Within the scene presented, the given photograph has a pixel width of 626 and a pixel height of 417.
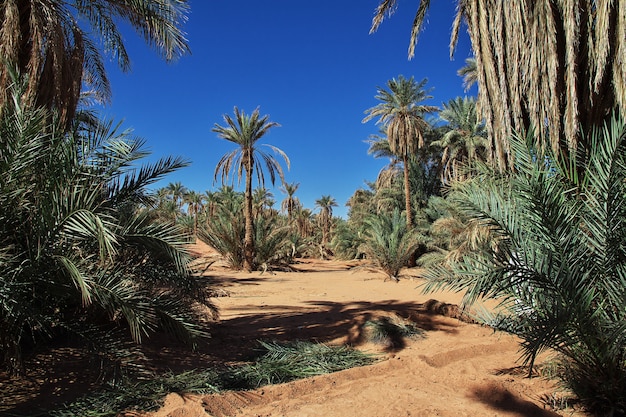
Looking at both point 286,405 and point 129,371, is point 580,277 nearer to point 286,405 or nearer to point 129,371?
point 286,405

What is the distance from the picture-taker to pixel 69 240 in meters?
3.69

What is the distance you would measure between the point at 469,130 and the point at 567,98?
21.2 m

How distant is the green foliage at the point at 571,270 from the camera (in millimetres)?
3160

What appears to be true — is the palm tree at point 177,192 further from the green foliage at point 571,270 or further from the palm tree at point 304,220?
the green foliage at point 571,270

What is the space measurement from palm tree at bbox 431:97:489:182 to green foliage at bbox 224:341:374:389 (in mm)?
20492

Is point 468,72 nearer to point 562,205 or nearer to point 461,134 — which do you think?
point 461,134

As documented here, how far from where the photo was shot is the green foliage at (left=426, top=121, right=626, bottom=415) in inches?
124

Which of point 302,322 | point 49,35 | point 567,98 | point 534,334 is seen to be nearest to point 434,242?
point 302,322

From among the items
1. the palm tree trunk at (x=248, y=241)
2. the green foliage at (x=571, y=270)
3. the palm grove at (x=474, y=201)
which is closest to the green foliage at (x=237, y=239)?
the palm tree trunk at (x=248, y=241)

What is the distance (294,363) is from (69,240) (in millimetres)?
2976

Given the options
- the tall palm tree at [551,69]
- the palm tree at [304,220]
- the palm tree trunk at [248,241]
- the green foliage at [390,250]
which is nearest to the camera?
the tall palm tree at [551,69]

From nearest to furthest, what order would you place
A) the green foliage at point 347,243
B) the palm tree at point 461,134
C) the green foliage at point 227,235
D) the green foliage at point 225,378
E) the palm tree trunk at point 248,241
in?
the green foliage at point 225,378
the palm tree trunk at point 248,241
the green foliage at point 227,235
the palm tree at point 461,134
the green foliage at point 347,243

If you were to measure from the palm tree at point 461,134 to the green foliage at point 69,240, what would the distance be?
72.8ft

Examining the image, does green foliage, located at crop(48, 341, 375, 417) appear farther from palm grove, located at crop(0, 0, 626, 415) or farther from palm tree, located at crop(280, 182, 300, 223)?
palm tree, located at crop(280, 182, 300, 223)
